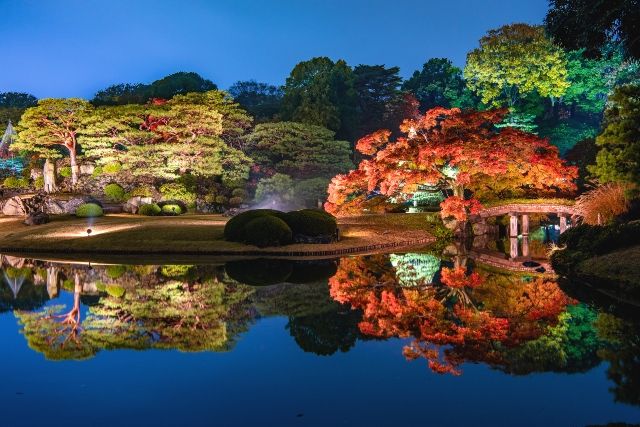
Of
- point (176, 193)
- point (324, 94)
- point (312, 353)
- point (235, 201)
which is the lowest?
point (312, 353)

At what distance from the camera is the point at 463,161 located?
24062mm

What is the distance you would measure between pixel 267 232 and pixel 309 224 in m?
1.79

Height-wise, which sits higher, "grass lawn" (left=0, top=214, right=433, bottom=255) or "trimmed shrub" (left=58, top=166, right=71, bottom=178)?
"trimmed shrub" (left=58, top=166, right=71, bottom=178)

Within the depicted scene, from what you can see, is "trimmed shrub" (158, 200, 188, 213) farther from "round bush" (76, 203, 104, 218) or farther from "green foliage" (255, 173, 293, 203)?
"green foliage" (255, 173, 293, 203)

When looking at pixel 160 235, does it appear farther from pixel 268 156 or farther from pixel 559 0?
pixel 268 156

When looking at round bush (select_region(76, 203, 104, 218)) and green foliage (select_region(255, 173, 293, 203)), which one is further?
green foliage (select_region(255, 173, 293, 203))

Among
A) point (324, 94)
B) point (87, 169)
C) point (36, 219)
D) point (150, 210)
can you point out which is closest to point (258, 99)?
point (324, 94)

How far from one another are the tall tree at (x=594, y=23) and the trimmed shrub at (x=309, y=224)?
36.5 ft

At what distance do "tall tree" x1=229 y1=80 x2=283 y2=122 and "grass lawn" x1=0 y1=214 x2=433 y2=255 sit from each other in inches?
748

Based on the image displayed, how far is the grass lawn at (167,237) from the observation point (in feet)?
65.1

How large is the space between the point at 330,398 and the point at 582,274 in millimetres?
10413

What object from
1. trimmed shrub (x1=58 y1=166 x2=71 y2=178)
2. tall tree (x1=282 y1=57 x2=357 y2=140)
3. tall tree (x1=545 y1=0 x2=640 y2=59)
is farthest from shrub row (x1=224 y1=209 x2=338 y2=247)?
trimmed shrub (x1=58 y1=166 x2=71 y2=178)

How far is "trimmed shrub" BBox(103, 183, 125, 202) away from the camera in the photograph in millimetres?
35219

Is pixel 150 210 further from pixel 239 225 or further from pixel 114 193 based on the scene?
pixel 239 225
